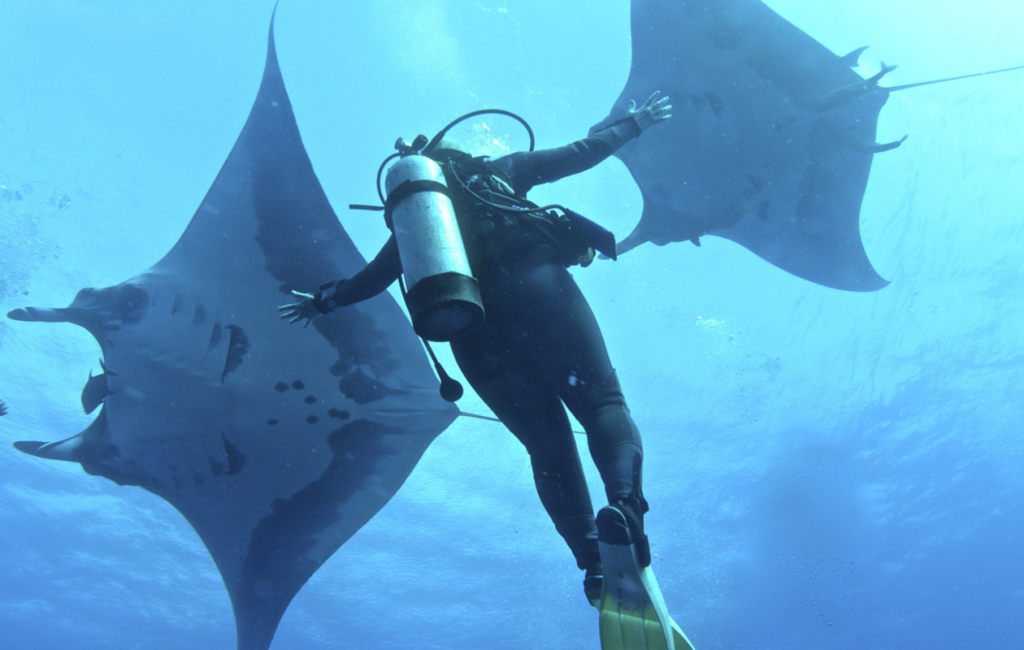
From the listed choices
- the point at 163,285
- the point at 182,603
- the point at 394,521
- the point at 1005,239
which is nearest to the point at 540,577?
the point at 394,521

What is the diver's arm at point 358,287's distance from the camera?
296cm

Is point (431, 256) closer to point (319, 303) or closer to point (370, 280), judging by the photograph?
point (370, 280)

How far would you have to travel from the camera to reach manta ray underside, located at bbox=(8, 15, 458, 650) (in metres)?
4.16

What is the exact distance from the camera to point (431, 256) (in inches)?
84.0

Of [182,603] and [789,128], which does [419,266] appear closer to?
[789,128]

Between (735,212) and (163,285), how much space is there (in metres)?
6.41

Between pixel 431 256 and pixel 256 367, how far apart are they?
284cm

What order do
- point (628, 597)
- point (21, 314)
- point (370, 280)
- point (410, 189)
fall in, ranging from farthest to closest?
point (21, 314) < point (370, 280) < point (410, 189) < point (628, 597)

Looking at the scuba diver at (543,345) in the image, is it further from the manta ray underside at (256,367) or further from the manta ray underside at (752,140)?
the manta ray underside at (752,140)

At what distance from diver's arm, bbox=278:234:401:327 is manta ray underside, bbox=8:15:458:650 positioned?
0.95 metres

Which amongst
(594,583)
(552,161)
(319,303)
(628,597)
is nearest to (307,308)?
(319,303)

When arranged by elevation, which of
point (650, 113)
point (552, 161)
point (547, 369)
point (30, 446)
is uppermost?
point (650, 113)

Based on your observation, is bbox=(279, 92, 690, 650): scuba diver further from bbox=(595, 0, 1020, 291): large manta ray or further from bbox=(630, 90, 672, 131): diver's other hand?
bbox=(595, 0, 1020, 291): large manta ray

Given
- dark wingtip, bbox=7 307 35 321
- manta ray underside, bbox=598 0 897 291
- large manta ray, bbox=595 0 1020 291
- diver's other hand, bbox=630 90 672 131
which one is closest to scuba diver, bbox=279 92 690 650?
diver's other hand, bbox=630 90 672 131
